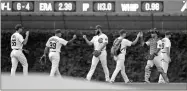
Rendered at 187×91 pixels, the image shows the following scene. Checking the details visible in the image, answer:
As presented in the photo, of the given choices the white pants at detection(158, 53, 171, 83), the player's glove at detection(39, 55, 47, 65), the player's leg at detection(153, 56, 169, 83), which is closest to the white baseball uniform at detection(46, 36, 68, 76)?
the player's glove at detection(39, 55, 47, 65)

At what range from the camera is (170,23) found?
1877 cm

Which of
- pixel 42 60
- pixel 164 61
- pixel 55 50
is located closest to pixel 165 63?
pixel 164 61

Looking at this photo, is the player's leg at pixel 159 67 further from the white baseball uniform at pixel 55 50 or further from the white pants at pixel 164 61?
the white baseball uniform at pixel 55 50

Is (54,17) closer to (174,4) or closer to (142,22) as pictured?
(142,22)

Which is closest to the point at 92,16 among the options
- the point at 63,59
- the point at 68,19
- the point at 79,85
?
the point at 68,19

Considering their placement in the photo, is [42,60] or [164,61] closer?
[164,61]

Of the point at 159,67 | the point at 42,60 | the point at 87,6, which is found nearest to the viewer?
the point at 159,67

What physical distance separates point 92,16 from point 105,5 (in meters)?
0.92

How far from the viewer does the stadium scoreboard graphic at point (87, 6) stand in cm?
1808

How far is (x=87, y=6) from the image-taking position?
61.2 feet

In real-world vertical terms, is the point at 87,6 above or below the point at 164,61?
above

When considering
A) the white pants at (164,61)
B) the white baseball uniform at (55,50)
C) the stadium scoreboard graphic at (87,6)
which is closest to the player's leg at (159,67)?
the white pants at (164,61)

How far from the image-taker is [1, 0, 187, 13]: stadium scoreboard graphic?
18078 millimetres

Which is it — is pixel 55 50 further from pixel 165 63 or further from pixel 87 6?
pixel 87 6
